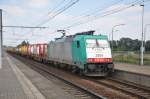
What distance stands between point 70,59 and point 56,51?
7.15 meters

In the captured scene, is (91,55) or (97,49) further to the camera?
(97,49)

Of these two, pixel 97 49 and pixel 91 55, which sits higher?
pixel 97 49

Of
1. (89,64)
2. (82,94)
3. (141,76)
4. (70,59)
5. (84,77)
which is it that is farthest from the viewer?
(70,59)

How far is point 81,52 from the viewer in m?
23.0

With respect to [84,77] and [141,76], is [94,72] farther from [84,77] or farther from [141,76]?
[141,76]

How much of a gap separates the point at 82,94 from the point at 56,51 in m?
18.0

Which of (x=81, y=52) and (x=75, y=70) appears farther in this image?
(x=75, y=70)

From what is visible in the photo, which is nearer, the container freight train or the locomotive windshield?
the container freight train

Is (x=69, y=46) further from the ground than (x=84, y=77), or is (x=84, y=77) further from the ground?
(x=69, y=46)

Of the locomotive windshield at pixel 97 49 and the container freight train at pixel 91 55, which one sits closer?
the container freight train at pixel 91 55

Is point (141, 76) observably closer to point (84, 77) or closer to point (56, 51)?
point (84, 77)

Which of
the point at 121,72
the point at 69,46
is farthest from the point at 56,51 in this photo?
the point at 121,72

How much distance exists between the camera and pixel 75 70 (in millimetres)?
25344

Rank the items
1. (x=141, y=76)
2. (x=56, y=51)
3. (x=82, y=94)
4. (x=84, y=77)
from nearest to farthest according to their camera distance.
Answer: (x=82, y=94), (x=141, y=76), (x=84, y=77), (x=56, y=51)
